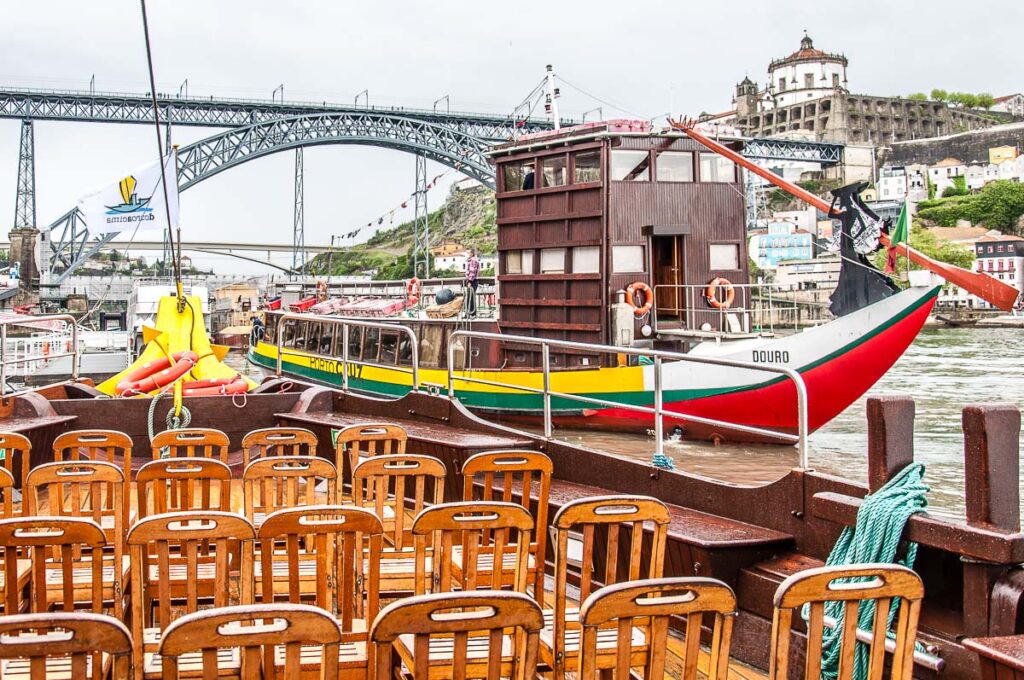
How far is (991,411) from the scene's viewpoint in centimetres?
417

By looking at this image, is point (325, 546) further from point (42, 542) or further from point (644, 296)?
point (644, 296)

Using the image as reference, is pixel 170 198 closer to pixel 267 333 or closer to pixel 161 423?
pixel 161 423

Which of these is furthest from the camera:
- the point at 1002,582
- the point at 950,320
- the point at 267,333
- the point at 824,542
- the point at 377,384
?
the point at 950,320

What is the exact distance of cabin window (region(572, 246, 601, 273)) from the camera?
17156 mm

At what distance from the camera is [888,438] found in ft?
15.1

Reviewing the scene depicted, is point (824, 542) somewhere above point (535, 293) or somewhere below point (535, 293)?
below

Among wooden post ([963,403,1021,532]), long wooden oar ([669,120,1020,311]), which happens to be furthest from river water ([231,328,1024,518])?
wooden post ([963,403,1021,532])

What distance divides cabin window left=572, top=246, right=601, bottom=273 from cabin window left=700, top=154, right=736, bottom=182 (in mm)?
2377

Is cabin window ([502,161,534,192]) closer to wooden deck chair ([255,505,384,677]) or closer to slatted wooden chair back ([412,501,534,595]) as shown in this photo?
slatted wooden chair back ([412,501,534,595])

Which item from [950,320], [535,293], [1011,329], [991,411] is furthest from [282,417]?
[950,320]

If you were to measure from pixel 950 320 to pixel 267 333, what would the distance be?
56.7 m

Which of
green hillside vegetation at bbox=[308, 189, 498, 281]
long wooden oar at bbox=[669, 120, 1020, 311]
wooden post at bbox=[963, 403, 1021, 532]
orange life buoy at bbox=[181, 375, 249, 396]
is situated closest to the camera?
wooden post at bbox=[963, 403, 1021, 532]

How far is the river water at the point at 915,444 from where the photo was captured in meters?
15.0

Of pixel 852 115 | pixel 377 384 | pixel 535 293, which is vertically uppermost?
pixel 852 115
